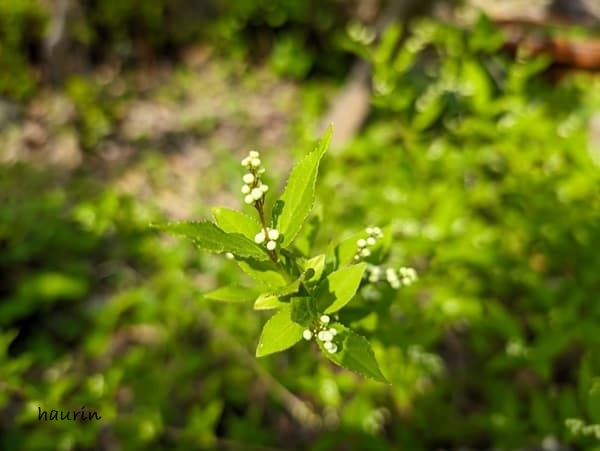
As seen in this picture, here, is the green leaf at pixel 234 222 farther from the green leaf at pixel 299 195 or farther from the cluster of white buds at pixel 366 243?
the cluster of white buds at pixel 366 243

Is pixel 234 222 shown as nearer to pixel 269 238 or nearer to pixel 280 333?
pixel 269 238

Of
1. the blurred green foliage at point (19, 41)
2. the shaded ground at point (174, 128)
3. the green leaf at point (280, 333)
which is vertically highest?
the green leaf at point (280, 333)

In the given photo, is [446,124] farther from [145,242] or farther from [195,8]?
[195,8]

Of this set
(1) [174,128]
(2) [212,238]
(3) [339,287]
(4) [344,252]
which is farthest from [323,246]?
(1) [174,128]

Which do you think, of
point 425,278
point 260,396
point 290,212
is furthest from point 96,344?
point 290,212

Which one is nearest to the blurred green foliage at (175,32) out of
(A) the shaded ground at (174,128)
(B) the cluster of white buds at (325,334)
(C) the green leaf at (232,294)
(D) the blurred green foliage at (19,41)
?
(D) the blurred green foliage at (19,41)

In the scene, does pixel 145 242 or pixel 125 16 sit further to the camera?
pixel 125 16

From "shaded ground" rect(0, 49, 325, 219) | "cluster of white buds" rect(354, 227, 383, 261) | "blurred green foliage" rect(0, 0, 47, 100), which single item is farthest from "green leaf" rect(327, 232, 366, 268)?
"blurred green foliage" rect(0, 0, 47, 100)
